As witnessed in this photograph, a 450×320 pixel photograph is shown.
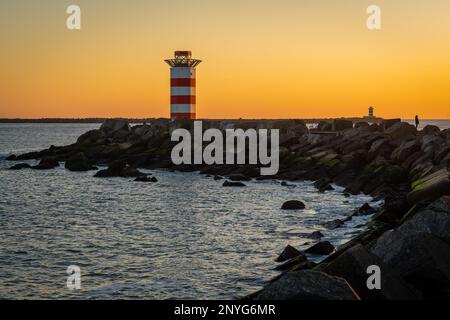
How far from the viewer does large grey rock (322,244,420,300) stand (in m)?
8.22

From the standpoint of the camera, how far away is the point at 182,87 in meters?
57.4

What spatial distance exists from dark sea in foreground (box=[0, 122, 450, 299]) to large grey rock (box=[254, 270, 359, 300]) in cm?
470

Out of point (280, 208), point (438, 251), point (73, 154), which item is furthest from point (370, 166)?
point (73, 154)

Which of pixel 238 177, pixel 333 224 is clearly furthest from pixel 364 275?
pixel 238 177

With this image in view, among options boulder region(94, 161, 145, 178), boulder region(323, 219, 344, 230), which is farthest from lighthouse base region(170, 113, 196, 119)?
boulder region(323, 219, 344, 230)

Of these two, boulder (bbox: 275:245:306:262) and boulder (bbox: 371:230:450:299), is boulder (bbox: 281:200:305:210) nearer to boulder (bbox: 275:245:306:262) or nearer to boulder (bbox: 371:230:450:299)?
boulder (bbox: 275:245:306:262)

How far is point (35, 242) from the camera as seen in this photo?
56.5 feet

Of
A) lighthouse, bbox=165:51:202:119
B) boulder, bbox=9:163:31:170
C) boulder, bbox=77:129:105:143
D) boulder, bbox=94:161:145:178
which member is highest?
lighthouse, bbox=165:51:202:119

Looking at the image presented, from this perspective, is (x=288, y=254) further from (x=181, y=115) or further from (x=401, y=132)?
(x=181, y=115)

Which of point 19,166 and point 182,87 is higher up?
point 182,87

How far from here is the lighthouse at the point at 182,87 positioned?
57.1 metres

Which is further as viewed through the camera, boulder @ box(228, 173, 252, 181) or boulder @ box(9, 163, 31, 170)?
boulder @ box(9, 163, 31, 170)

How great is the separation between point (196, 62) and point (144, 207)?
116 ft

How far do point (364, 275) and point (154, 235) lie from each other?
10.8 m
